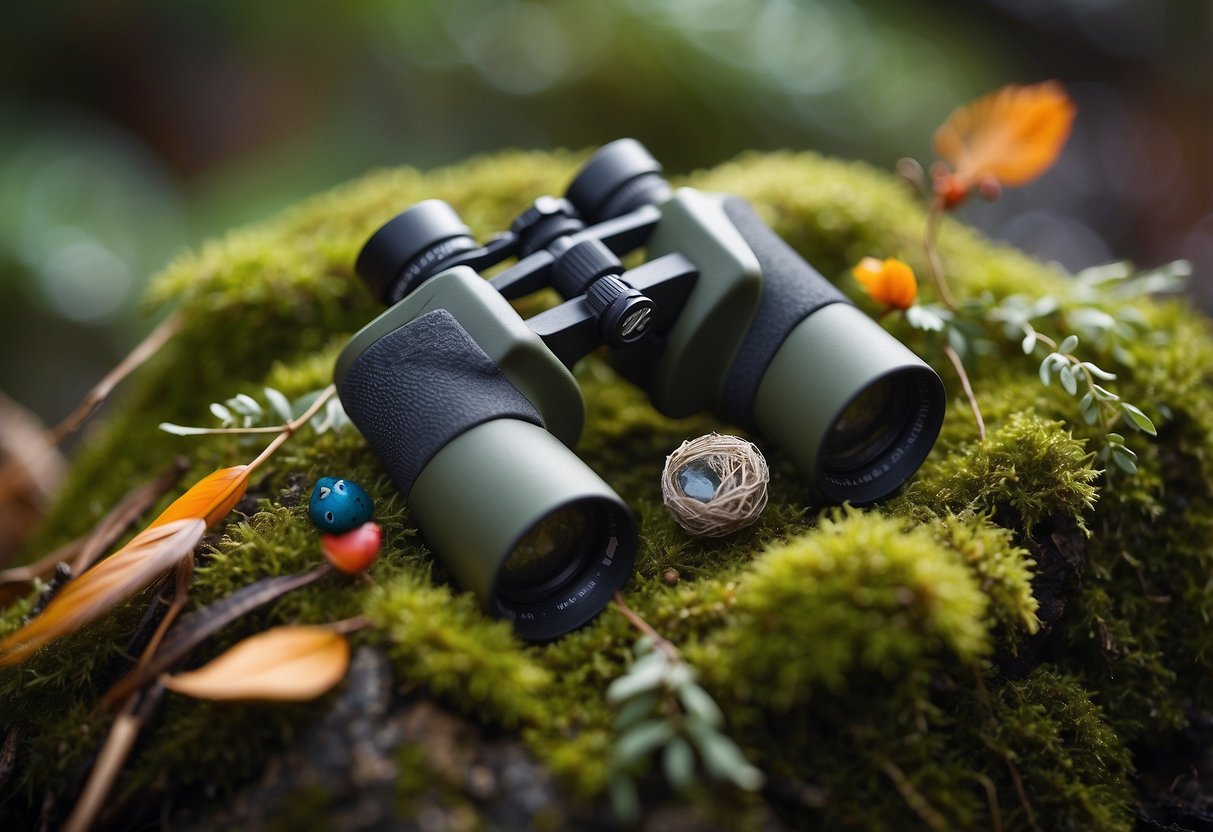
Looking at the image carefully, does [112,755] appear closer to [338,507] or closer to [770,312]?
[338,507]

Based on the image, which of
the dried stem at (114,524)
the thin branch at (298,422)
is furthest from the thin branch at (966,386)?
the dried stem at (114,524)

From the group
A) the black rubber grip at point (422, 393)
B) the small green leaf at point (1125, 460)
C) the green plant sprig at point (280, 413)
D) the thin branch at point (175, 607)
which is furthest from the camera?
the green plant sprig at point (280, 413)

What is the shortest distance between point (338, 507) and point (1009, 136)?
155 centimetres

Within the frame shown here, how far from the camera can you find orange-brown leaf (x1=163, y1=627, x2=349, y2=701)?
45.1 inches

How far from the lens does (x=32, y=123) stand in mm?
3492

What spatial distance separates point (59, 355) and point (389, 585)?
2776 millimetres

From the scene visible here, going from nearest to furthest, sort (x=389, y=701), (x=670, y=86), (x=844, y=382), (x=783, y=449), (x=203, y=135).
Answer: (x=389, y=701) < (x=844, y=382) < (x=783, y=449) < (x=670, y=86) < (x=203, y=135)

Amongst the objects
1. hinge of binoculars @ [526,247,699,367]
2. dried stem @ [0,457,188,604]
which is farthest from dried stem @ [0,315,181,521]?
hinge of binoculars @ [526,247,699,367]

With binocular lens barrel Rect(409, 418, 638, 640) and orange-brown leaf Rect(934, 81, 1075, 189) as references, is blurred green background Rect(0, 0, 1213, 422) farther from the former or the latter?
binocular lens barrel Rect(409, 418, 638, 640)

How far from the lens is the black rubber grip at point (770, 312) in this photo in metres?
1.58

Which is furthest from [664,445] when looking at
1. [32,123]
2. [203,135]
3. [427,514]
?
[203,135]

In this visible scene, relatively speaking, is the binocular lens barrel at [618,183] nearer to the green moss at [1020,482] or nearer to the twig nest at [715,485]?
the twig nest at [715,485]

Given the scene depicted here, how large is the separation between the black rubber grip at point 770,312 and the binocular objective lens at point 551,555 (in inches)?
15.2

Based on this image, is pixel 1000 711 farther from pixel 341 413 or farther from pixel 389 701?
pixel 341 413
